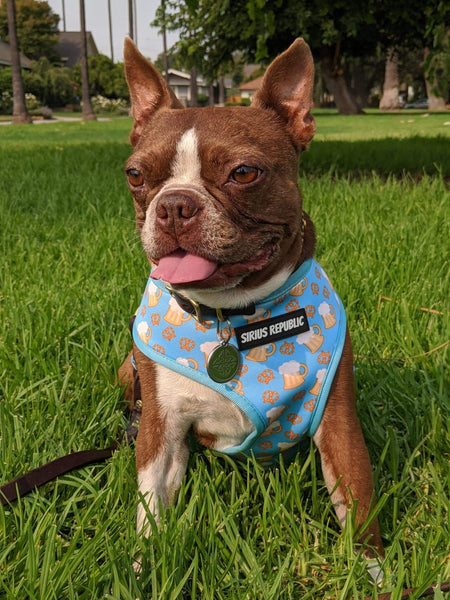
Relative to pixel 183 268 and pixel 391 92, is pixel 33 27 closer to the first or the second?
pixel 391 92

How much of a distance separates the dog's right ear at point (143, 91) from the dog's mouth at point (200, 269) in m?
0.73

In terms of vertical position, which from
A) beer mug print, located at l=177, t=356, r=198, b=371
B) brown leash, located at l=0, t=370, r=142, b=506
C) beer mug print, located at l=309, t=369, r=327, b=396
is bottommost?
brown leash, located at l=0, t=370, r=142, b=506

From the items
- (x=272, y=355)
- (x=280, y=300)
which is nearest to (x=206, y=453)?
(x=272, y=355)

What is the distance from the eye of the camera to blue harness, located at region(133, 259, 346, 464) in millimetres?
2111

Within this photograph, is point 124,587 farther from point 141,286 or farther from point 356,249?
point 356,249

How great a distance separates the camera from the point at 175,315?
218 cm

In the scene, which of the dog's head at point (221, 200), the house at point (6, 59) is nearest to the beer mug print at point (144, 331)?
the dog's head at point (221, 200)

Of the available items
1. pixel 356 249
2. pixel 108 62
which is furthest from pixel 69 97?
pixel 356 249

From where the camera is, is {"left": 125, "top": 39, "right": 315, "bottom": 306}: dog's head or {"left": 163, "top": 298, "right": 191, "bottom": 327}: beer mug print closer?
{"left": 125, "top": 39, "right": 315, "bottom": 306}: dog's head

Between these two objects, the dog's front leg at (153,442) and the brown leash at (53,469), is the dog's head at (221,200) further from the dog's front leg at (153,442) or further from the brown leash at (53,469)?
the brown leash at (53,469)

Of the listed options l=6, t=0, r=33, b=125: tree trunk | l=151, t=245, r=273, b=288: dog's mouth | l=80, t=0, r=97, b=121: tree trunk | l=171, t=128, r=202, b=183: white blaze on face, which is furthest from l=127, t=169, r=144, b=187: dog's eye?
l=80, t=0, r=97, b=121: tree trunk

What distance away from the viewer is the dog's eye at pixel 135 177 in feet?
7.06

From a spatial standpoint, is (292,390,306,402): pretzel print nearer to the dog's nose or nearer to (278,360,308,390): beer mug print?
(278,360,308,390): beer mug print

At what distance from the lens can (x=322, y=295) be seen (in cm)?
226
